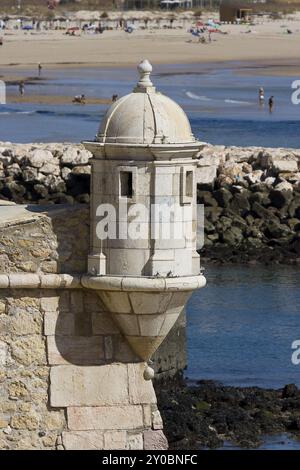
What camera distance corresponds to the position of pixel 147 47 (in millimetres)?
93875

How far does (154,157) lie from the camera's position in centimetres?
1376

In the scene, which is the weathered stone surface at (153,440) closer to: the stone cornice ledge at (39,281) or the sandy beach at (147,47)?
the stone cornice ledge at (39,281)

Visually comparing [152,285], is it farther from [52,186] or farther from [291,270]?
[52,186]

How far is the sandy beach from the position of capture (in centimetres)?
8669

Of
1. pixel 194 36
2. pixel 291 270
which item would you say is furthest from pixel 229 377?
pixel 194 36

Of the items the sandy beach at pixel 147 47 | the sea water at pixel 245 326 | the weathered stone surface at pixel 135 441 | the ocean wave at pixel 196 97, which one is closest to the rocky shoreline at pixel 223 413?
the sea water at pixel 245 326

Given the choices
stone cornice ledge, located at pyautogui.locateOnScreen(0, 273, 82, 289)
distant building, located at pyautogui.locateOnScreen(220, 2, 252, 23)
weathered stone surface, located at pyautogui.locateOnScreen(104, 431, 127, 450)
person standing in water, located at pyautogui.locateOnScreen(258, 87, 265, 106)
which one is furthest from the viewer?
distant building, located at pyautogui.locateOnScreen(220, 2, 252, 23)

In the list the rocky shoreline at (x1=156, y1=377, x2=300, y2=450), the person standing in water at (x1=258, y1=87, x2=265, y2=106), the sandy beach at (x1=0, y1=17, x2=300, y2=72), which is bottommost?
the sandy beach at (x1=0, y1=17, x2=300, y2=72)

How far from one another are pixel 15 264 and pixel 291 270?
23777 millimetres

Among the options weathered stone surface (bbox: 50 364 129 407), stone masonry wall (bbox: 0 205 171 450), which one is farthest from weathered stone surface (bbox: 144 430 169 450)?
weathered stone surface (bbox: 50 364 129 407)

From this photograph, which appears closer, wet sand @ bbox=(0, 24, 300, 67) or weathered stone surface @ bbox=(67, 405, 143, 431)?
weathered stone surface @ bbox=(67, 405, 143, 431)

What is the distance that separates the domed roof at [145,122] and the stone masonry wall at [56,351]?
27.6 inches

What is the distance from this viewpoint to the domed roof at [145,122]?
13789mm

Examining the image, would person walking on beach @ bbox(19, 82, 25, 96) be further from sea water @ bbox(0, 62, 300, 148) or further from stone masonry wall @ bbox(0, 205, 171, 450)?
stone masonry wall @ bbox(0, 205, 171, 450)
